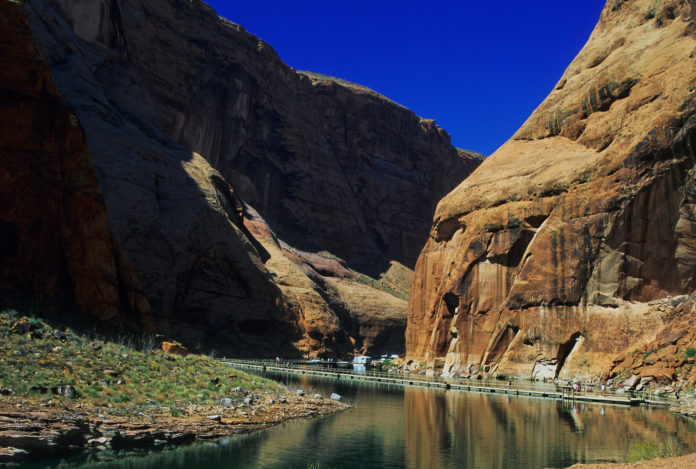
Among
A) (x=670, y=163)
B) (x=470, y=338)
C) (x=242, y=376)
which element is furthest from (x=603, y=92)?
(x=242, y=376)

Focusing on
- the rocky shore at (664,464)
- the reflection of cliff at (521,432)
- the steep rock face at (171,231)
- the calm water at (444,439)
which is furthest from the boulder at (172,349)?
the steep rock face at (171,231)

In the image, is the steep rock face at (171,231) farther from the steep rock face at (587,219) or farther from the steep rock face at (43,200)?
the steep rock face at (43,200)

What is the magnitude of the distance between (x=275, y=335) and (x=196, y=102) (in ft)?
183

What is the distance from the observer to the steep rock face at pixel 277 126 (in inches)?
3506

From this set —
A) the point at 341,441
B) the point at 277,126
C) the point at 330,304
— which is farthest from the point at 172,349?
the point at 277,126

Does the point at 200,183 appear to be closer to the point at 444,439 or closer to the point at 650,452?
the point at 444,439

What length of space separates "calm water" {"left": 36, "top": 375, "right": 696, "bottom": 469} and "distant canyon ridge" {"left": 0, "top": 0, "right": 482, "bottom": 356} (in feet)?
35.5

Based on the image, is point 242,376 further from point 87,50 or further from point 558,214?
point 87,50

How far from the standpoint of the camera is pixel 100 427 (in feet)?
60.0

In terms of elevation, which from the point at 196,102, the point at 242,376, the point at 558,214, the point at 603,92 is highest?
the point at 196,102

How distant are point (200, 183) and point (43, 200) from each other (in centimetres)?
4633

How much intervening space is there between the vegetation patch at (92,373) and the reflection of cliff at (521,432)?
31.1 ft

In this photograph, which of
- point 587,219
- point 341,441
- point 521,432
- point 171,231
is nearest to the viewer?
point 341,441

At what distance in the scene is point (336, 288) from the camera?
346 ft
